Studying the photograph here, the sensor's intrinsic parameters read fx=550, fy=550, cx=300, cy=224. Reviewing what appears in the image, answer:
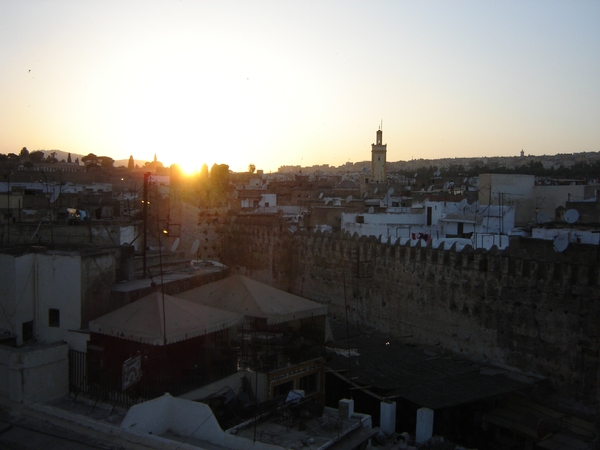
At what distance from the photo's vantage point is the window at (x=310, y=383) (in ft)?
33.3

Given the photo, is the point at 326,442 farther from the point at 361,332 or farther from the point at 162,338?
the point at 361,332

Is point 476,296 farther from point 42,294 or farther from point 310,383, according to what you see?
point 42,294

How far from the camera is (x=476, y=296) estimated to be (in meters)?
11.7

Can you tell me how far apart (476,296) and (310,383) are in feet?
13.3

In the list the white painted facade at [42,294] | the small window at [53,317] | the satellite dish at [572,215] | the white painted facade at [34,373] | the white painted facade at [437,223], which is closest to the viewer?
the white painted facade at [34,373]

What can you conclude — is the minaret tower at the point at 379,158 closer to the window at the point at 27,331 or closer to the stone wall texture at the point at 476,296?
the stone wall texture at the point at 476,296

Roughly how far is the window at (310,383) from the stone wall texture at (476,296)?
3523 millimetres

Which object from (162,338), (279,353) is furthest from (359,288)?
(162,338)

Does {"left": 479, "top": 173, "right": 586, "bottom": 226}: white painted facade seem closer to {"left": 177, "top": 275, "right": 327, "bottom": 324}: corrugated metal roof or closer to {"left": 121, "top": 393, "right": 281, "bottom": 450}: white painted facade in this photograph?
{"left": 177, "top": 275, "right": 327, "bottom": 324}: corrugated metal roof

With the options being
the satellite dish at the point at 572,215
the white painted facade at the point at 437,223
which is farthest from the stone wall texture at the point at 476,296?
the satellite dish at the point at 572,215

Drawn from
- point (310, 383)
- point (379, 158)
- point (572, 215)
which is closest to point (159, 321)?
point (310, 383)

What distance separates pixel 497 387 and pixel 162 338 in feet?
20.0

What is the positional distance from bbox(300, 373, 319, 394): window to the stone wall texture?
3.52 meters

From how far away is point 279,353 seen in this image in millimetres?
10031
